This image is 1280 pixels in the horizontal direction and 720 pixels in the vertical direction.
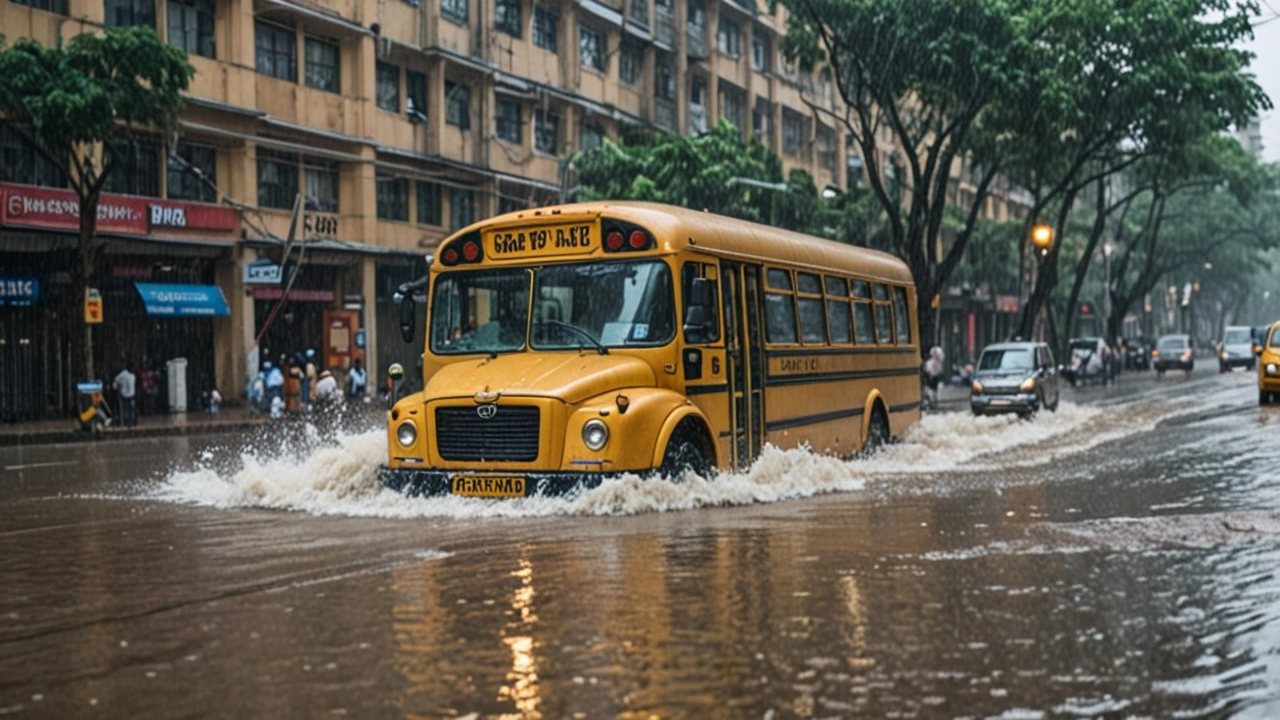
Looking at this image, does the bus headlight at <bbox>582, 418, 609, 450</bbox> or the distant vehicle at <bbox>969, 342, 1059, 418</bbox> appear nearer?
the bus headlight at <bbox>582, 418, 609, 450</bbox>

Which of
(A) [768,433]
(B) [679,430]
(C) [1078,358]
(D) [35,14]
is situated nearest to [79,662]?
(B) [679,430]

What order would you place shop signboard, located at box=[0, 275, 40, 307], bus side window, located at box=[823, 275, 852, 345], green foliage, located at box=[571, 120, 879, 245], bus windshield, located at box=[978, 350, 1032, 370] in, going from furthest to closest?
green foliage, located at box=[571, 120, 879, 245] → shop signboard, located at box=[0, 275, 40, 307] → bus windshield, located at box=[978, 350, 1032, 370] → bus side window, located at box=[823, 275, 852, 345]

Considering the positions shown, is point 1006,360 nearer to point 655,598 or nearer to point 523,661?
point 655,598

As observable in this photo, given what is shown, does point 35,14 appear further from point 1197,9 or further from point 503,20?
point 1197,9

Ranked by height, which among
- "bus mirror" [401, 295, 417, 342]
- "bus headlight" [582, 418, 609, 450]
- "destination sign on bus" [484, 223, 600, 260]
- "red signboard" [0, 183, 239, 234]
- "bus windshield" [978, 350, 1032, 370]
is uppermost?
"red signboard" [0, 183, 239, 234]

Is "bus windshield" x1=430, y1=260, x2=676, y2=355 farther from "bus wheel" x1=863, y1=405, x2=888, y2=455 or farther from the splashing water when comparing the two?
"bus wheel" x1=863, y1=405, x2=888, y2=455

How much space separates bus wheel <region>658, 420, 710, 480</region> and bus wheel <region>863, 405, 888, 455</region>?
5.73 m

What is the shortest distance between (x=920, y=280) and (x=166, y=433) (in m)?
16.8

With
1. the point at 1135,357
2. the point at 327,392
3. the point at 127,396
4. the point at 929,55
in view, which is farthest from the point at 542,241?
the point at 1135,357

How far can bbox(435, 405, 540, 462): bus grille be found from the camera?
38.9ft

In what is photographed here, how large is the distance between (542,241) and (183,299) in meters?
24.9

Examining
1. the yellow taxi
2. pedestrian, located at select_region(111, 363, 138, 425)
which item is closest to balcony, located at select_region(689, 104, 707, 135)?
the yellow taxi

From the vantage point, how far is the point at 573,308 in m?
13.0

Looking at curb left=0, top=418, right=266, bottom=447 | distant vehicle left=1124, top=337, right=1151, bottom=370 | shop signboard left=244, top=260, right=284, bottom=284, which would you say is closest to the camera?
curb left=0, top=418, right=266, bottom=447
